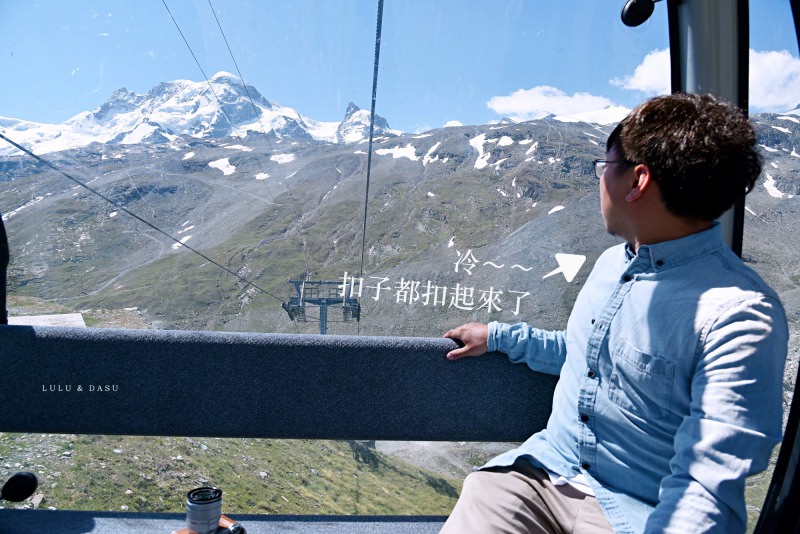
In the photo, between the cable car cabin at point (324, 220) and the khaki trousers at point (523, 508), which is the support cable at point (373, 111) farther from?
the khaki trousers at point (523, 508)

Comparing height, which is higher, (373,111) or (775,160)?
(373,111)

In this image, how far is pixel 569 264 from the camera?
2.12 metres

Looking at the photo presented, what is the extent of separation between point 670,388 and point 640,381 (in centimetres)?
6

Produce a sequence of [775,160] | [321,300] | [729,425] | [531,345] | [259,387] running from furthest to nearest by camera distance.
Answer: [321,300]
[775,160]
[259,387]
[531,345]
[729,425]

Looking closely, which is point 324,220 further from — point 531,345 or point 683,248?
point 683,248

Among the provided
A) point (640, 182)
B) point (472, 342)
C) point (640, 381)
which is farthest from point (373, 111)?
point (640, 381)

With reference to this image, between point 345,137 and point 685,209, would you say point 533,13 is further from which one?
point 685,209

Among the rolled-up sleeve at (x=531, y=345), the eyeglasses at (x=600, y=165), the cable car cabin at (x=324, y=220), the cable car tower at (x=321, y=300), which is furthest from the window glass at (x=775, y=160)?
the cable car tower at (x=321, y=300)

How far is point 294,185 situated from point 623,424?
67.3 inches

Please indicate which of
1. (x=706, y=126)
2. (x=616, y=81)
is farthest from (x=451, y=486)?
(x=616, y=81)

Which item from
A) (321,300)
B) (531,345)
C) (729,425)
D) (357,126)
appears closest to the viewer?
(729,425)

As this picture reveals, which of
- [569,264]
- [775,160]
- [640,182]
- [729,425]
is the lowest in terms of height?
[729,425]

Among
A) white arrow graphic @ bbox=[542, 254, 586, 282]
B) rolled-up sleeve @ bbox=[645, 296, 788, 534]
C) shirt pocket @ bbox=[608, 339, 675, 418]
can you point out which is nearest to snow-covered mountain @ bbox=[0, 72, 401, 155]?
white arrow graphic @ bbox=[542, 254, 586, 282]

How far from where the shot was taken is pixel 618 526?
1086mm
